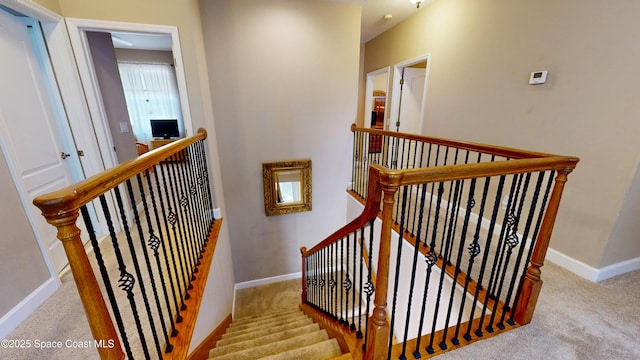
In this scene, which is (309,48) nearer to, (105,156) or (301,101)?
(301,101)

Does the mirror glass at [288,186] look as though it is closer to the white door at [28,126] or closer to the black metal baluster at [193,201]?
the black metal baluster at [193,201]

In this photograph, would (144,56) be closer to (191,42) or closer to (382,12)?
(191,42)

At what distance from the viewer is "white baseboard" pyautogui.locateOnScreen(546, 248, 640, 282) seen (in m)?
1.84

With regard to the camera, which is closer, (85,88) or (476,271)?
(476,271)

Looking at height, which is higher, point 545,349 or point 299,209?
point 545,349

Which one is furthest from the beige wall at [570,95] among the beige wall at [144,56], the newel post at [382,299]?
the beige wall at [144,56]

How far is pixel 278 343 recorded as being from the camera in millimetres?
1758

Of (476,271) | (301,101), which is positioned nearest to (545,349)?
(476,271)

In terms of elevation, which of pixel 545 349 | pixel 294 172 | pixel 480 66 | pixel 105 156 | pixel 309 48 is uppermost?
pixel 309 48

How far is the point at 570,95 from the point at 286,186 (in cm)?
314

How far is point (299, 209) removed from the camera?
3.70m

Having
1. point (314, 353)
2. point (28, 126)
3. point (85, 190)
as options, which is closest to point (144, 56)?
point (28, 126)

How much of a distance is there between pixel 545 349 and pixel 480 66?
8.65ft

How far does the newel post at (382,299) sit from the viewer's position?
0.91 m
